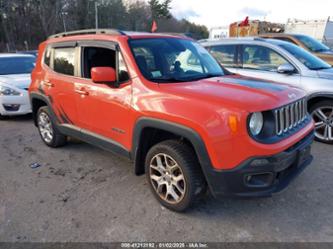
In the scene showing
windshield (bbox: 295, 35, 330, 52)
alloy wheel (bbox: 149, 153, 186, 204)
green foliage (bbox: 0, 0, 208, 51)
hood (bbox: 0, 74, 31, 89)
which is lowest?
alloy wheel (bbox: 149, 153, 186, 204)

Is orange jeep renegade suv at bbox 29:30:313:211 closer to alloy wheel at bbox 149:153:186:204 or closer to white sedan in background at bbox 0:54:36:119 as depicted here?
alloy wheel at bbox 149:153:186:204

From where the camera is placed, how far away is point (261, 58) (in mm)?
5410

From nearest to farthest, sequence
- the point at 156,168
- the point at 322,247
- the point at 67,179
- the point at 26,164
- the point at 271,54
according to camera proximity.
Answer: the point at 322,247 < the point at 156,168 < the point at 67,179 < the point at 26,164 < the point at 271,54

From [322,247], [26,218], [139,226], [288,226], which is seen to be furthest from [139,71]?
[322,247]

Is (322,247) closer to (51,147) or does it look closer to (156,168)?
→ (156,168)

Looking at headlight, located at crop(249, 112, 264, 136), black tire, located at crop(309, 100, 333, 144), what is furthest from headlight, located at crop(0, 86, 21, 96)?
black tire, located at crop(309, 100, 333, 144)

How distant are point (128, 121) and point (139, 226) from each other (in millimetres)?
1140

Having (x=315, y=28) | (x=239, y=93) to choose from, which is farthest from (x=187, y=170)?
(x=315, y=28)

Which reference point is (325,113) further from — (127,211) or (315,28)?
(315,28)

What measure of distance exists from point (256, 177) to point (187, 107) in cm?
91

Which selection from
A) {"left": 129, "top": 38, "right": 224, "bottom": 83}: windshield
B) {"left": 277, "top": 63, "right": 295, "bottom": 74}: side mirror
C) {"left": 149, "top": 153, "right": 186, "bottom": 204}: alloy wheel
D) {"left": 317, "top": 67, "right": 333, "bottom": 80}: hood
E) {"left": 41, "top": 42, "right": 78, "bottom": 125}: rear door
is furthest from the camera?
{"left": 277, "top": 63, "right": 295, "bottom": 74}: side mirror

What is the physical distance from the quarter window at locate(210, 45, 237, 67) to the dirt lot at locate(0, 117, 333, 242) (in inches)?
106

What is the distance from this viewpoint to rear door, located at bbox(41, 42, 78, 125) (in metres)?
3.92

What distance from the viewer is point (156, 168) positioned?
120 inches
